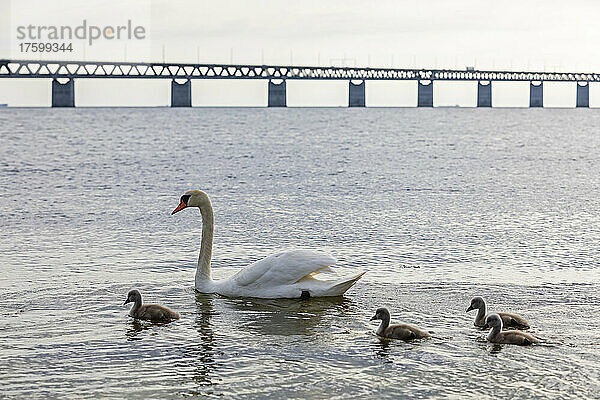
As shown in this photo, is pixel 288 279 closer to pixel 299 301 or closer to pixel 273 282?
pixel 273 282

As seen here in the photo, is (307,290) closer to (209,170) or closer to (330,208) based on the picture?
(330,208)

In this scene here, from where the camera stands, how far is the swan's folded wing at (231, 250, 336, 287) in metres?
11.8

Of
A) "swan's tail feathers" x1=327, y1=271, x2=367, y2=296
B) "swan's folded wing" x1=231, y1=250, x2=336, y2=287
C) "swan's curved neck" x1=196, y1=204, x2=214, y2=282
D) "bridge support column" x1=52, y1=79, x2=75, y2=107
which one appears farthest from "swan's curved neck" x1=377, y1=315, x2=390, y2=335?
"bridge support column" x1=52, y1=79, x2=75, y2=107

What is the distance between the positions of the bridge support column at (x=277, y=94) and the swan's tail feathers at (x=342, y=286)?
174193 mm

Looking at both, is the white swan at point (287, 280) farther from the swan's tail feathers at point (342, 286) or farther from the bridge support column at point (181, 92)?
the bridge support column at point (181, 92)

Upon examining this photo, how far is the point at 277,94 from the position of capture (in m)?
186

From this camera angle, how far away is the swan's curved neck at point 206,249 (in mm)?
12398

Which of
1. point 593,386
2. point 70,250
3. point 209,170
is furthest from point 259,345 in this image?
point 209,170

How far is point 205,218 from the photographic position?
13.1 metres

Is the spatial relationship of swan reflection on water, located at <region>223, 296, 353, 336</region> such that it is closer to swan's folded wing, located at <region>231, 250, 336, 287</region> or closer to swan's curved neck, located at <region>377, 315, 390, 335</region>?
swan's folded wing, located at <region>231, 250, 336, 287</region>

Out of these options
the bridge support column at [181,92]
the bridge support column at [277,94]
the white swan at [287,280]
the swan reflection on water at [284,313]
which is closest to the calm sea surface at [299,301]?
the swan reflection on water at [284,313]

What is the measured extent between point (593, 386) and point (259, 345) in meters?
3.25

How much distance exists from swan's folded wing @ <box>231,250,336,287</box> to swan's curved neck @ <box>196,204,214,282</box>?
0.61m

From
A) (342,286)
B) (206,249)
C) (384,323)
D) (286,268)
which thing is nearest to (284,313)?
(286,268)
